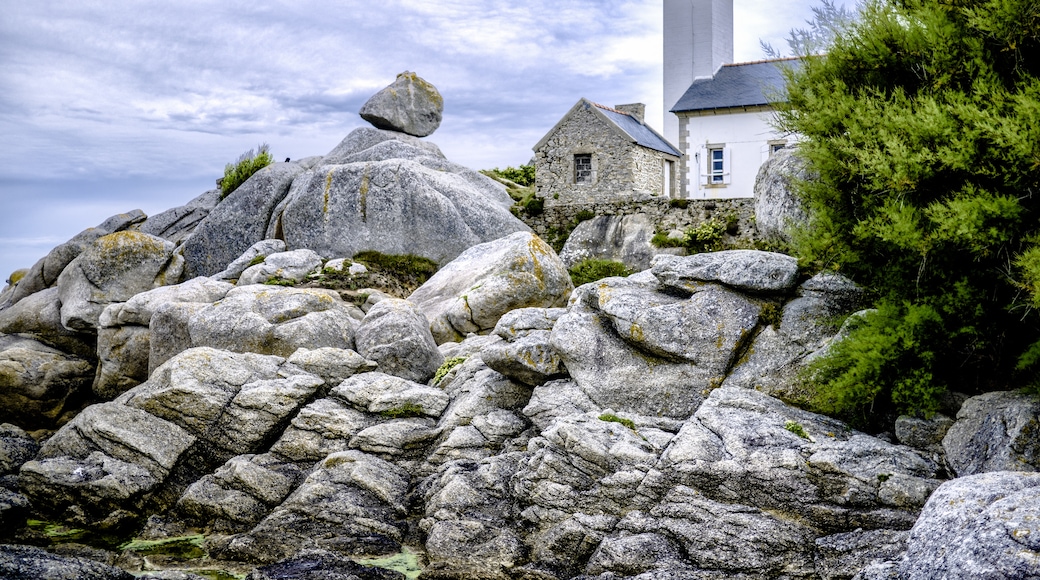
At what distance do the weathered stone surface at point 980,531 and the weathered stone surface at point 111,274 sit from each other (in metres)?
29.5

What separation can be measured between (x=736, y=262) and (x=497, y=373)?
5.61m

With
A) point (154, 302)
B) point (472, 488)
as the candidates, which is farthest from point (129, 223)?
point (472, 488)

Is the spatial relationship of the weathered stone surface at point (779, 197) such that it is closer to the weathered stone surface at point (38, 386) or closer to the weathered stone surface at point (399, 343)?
the weathered stone surface at point (399, 343)

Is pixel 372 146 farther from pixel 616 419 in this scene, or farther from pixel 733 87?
pixel 616 419

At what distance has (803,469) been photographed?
12367 millimetres

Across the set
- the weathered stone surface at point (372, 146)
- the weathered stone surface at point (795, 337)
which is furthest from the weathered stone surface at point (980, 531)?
the weathered stone surface at point (372, 146)

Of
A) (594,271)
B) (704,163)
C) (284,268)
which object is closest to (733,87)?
(704,163)

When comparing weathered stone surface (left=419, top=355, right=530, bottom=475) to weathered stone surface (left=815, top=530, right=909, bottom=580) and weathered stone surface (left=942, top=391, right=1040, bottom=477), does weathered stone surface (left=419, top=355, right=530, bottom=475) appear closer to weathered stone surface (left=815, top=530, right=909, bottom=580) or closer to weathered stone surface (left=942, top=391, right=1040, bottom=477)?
weathered stone surface (left=815, top=530, right=909, bottom=580)

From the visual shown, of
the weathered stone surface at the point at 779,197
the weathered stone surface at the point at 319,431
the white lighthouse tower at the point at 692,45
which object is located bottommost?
the weathered stone surface at the point at 319,431

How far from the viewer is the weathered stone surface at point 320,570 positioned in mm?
12664

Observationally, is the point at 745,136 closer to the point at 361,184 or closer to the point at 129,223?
the point at 361,184

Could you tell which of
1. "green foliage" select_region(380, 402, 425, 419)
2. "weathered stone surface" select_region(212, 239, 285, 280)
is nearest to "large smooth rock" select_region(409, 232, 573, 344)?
"green foliage" select_region(380, 402, 425, 419)

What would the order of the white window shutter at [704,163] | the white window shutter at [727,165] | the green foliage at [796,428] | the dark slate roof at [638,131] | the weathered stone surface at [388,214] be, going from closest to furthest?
1. the green foliage at [796,428]
2. the weathered stone surface at [388,214]
3. the dark slate roof at [638,131]
4. the white window shutter at [727,165]
5. the white window shutter at [704,163]

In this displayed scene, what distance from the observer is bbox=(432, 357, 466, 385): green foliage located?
19.9 meters
